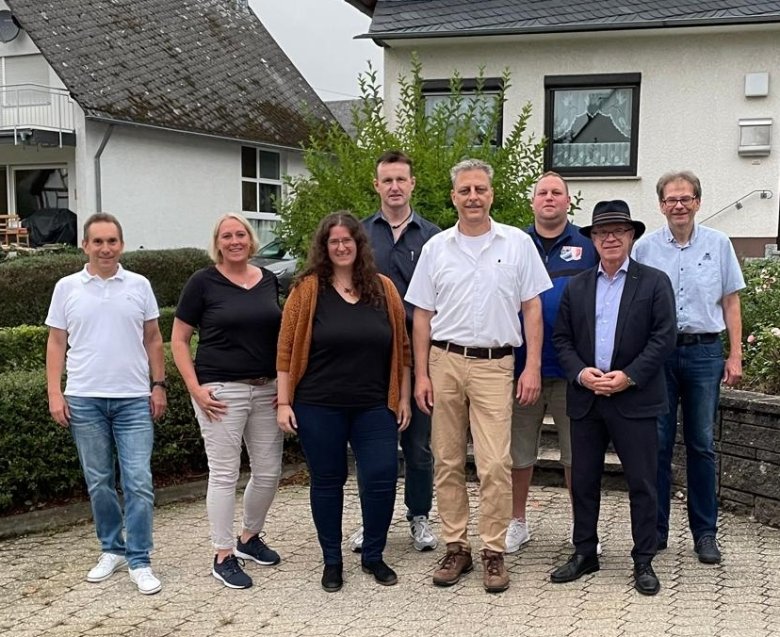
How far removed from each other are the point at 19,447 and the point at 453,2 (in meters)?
9.06

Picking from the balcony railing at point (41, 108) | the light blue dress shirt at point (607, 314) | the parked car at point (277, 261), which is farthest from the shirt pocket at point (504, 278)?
the balcony railing at point (41, 108)

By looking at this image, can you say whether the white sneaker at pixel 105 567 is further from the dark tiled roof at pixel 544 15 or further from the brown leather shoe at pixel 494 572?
the dark tiled roof at pixel 544 15

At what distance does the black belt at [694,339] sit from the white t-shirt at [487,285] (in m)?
0.75

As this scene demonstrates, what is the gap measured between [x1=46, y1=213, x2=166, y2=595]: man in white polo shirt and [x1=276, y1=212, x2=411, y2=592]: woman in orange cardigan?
0.76 metres

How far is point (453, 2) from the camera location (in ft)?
39.9

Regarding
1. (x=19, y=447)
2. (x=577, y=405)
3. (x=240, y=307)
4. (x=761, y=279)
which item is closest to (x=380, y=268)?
(x=240, y=307)

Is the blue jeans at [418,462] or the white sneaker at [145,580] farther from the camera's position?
the blue jeans at [418,462]

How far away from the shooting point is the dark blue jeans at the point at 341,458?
171 inches

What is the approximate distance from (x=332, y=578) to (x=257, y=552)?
57 centimetres

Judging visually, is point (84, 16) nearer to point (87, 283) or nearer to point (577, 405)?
point (87, 283)

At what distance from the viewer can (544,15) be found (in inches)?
461

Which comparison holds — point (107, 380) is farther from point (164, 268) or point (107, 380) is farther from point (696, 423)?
point (164, 268)

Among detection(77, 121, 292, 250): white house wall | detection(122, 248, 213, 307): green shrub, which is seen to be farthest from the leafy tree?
detection(77, 121, 292, 250): white house wall

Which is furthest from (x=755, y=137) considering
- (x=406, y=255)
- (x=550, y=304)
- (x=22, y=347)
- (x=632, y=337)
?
(x=22, y=347)
